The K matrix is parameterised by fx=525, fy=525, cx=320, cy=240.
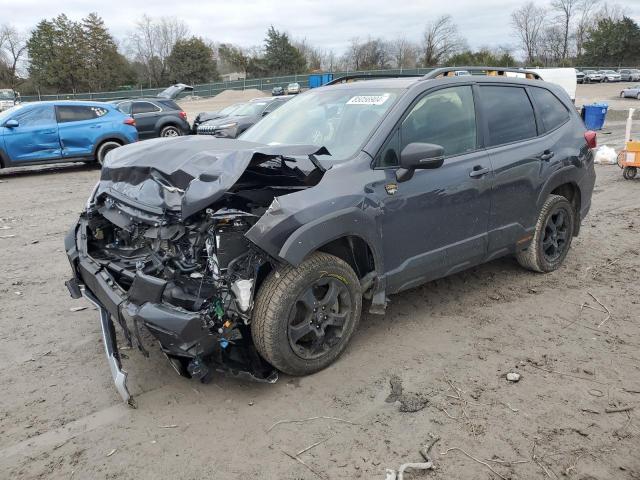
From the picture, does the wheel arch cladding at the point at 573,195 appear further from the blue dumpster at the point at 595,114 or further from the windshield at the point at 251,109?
the blue dumpster at the point at 595,114

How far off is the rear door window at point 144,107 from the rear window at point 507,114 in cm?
1368

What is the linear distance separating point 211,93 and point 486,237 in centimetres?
5238

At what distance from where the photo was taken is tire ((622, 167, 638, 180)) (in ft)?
32.4

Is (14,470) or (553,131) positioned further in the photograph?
(553,131)

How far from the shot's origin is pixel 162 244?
329 cm

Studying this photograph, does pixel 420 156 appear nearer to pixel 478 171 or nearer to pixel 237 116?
pixel 478 171

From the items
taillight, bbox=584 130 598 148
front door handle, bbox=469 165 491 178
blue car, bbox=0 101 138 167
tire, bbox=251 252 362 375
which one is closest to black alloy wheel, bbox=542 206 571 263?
taillight, bbox=584 130 598 148

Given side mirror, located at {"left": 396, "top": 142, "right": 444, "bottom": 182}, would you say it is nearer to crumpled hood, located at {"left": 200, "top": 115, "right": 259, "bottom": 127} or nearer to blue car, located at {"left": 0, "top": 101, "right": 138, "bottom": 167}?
blue car, located at {"left": 0, "top": 101, "right": 138, "bottom": 167}

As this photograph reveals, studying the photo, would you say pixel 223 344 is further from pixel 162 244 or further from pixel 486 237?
pixel 486 237

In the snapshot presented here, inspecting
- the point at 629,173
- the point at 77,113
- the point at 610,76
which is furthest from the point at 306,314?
the point at 610,76

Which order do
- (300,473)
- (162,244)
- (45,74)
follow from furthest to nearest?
(45,74) → (162,244) → (300,473)

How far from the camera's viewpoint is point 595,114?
19.3 metres

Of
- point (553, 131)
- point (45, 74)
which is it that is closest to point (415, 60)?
point (45, 74)

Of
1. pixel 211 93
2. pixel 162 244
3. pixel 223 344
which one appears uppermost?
pixel 211 93
